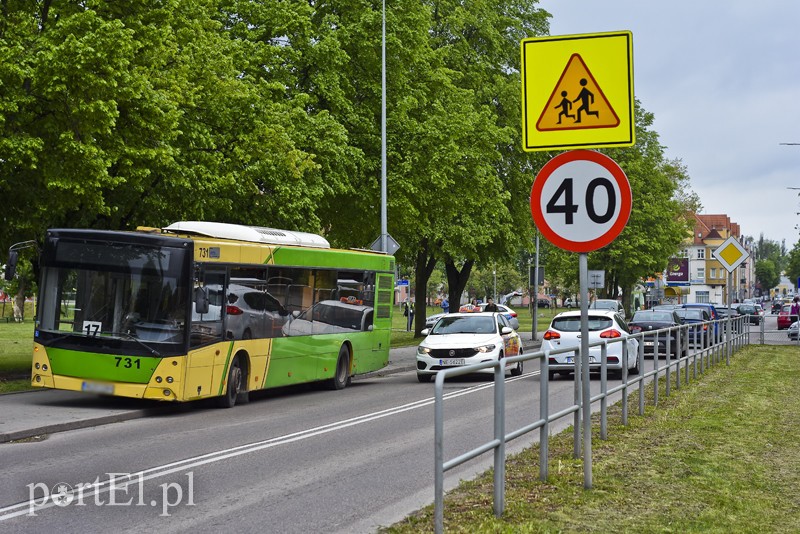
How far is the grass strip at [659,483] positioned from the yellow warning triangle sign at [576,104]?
9.37ft

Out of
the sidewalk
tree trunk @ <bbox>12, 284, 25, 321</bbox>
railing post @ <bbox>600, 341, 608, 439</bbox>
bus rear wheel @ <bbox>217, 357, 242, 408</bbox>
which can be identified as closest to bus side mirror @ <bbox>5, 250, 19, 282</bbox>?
the sidewalk

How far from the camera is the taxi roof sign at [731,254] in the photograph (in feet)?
89.7

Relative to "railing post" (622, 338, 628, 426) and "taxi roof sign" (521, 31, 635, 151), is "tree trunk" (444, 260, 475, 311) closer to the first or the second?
"railing post" (622, 338, 628, 426)

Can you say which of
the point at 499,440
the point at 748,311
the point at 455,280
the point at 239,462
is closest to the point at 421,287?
the point at 455,280

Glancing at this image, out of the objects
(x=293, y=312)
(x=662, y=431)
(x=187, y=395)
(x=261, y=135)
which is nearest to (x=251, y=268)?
(x=293, y=312)

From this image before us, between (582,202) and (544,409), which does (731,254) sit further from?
(582,202)

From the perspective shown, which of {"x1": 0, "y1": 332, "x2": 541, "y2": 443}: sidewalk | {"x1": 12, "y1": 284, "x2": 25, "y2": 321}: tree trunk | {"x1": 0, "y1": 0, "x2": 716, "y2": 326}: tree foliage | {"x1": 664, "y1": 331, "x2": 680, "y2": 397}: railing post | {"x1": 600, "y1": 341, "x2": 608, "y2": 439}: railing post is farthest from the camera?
{"x1": 12, "y1": 284, "x2": 25, "y2": 321}: tree trunk

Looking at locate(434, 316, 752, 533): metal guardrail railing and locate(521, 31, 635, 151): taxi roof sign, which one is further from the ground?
locate(521, 31, 635, 151): taxi roof sign

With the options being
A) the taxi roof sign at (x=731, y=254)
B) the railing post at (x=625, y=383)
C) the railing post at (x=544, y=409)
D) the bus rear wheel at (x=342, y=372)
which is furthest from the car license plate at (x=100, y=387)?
the taxi roof sign at (x=731, y=254)

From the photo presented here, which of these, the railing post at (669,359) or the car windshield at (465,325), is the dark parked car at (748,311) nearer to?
the car windshield at (465,325)

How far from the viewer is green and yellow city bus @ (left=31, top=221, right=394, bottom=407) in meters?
15.8

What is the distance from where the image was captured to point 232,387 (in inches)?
684

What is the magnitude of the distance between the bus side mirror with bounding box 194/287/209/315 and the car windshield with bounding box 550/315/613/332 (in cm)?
953

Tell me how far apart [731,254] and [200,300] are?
16485 millimetres
